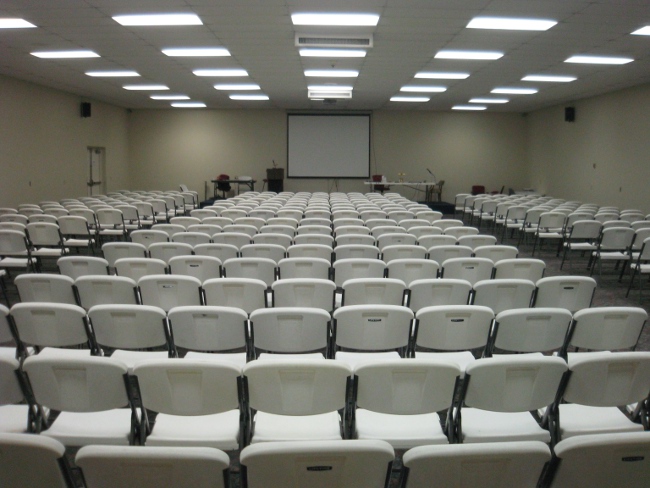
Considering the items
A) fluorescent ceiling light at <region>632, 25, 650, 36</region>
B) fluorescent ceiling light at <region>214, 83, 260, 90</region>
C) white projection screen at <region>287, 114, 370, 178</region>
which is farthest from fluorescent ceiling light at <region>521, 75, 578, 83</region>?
white projection screen at <region>287, 114, 370, 178</region>

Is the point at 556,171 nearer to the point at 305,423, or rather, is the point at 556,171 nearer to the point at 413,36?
the point at 413,36

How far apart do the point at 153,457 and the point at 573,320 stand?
296cm

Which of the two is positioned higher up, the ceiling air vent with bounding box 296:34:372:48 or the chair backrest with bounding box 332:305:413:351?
the ceiling air vent with bounding box 296:34:372:48

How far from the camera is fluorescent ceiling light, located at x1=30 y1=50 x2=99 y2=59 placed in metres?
11.1

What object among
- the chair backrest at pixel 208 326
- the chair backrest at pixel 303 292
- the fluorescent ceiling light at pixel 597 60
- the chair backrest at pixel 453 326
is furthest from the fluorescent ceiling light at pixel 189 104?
the chair backrest at pixel 453 326

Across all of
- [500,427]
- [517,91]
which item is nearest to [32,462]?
[500,427]

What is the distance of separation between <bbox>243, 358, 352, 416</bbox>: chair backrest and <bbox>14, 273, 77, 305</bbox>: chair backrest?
106 inches

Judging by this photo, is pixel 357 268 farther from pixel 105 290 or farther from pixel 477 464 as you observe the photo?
pixel 477 464

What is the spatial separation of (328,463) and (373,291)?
2.85 m

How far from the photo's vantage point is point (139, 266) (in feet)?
18.3

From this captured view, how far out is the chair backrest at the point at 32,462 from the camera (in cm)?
183

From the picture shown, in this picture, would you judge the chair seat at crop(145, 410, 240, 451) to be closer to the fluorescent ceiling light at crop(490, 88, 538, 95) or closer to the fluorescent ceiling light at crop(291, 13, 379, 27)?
the fluorescent ceiling light at crop(291, 13, 379, 27)

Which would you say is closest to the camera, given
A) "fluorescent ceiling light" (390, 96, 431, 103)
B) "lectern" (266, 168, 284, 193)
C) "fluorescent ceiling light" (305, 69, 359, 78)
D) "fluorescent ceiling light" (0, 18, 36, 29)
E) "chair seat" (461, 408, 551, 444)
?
"chair seat" (461, 408, 551, 444)

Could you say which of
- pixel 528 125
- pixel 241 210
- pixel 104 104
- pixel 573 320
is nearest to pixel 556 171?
pixel 528 125
